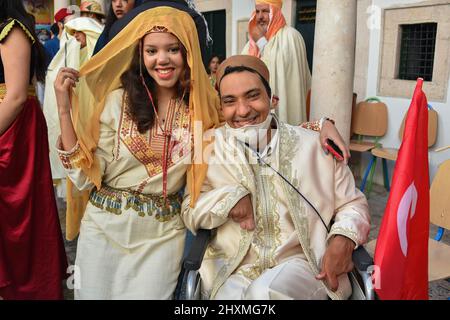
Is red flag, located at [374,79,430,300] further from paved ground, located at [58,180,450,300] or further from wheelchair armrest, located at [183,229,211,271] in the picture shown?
paved ground, located at [58,180,450,300]

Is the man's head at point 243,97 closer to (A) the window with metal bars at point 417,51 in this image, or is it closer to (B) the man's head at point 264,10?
(B) the man's head at point 264,10

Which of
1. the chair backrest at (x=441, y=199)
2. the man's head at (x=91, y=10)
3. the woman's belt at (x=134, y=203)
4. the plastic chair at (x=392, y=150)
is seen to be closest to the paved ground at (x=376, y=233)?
the plastic chair at (x=392, y=150)

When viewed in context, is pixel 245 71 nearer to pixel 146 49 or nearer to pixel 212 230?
pixel 146 49

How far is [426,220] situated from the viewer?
6.19 feet

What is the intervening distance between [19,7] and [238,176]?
1.45 metres

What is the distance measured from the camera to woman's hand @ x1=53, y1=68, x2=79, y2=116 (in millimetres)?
1871

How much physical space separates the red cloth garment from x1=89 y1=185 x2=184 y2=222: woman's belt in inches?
23.8

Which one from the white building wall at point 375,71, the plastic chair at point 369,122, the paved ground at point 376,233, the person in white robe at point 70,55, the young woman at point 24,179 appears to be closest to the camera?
the young woman at point 24,179

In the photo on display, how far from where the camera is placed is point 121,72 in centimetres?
213

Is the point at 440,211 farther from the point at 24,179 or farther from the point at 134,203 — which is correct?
the point at 24,179

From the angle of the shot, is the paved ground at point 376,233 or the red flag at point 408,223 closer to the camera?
the red flag at point 408,223

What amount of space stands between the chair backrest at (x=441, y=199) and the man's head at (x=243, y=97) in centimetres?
129

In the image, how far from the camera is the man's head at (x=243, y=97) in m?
2.01

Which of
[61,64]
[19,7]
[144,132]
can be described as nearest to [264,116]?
[144,132]
